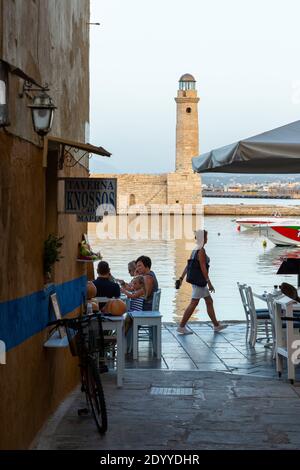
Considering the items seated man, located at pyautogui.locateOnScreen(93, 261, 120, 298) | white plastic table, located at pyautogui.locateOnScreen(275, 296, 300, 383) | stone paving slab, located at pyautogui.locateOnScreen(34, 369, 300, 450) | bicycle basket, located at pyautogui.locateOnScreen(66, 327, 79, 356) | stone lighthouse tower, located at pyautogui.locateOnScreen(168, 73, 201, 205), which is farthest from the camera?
stone lighthouse tower, located at pyautogui.locateOnScreen(168, 73, 201, 205)

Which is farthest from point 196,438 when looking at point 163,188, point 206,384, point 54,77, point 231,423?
point 163,188

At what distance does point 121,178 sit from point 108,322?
80720 mm

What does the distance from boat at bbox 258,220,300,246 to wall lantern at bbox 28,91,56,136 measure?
37840 millimetres

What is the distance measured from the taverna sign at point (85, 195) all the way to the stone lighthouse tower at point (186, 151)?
246 feet

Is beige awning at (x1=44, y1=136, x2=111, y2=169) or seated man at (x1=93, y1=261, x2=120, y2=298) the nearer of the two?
beige awning at (x1=44, y1=136, x2=111, y2=169)

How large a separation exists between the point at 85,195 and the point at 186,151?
7666 cm

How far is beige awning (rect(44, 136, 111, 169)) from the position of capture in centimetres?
677

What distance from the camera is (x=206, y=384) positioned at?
8.61 m

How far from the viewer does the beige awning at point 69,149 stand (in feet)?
22.2

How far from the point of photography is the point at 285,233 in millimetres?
43406

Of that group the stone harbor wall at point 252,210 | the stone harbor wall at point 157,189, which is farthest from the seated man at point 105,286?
the stone harbor wall at point 252,210

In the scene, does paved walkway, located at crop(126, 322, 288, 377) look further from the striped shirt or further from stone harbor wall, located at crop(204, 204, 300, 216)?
stone harbor wall, located at crop(204, 204, 300, 216)

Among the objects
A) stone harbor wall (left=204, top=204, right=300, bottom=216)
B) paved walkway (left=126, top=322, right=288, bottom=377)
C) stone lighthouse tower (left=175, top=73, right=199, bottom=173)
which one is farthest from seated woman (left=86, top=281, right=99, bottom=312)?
stone harbor wall (left=204, top=204, right=300, bottom=216)
